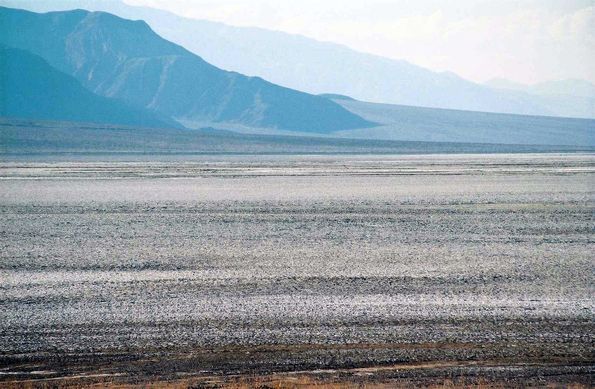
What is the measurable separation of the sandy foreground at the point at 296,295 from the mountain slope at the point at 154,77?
263 ft

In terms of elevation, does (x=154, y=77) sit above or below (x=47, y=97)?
above

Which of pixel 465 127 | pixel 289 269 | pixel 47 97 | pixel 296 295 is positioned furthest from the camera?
pixel 465 127

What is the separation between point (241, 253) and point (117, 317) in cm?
402

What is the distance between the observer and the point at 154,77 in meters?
111

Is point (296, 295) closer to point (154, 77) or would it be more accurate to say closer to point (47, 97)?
point (47, 97)

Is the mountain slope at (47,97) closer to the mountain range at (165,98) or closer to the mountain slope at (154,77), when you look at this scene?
the mountain range at (165,98)

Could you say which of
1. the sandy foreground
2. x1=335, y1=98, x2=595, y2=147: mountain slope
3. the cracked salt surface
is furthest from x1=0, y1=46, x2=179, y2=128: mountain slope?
the sandy foreground

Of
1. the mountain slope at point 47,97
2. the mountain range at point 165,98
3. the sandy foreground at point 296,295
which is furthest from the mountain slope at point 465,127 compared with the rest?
the sandy foreground at point 296,295

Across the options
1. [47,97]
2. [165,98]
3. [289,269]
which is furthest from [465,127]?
[289,269]

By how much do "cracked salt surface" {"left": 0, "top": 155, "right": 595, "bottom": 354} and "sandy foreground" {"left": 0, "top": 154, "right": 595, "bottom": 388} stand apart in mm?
37

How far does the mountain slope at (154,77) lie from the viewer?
10081cm

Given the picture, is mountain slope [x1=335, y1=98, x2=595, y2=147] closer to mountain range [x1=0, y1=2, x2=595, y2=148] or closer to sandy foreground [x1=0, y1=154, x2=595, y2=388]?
mountain range [x1=0, y1=2, x2=595, y2=148]

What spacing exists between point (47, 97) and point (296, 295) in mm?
84502

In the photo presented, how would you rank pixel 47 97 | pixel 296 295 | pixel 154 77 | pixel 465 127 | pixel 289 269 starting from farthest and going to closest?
pixel 154 77 < pixel 465 127 < pixel 47 97 < pixel 289 269 < pixel 296 295
